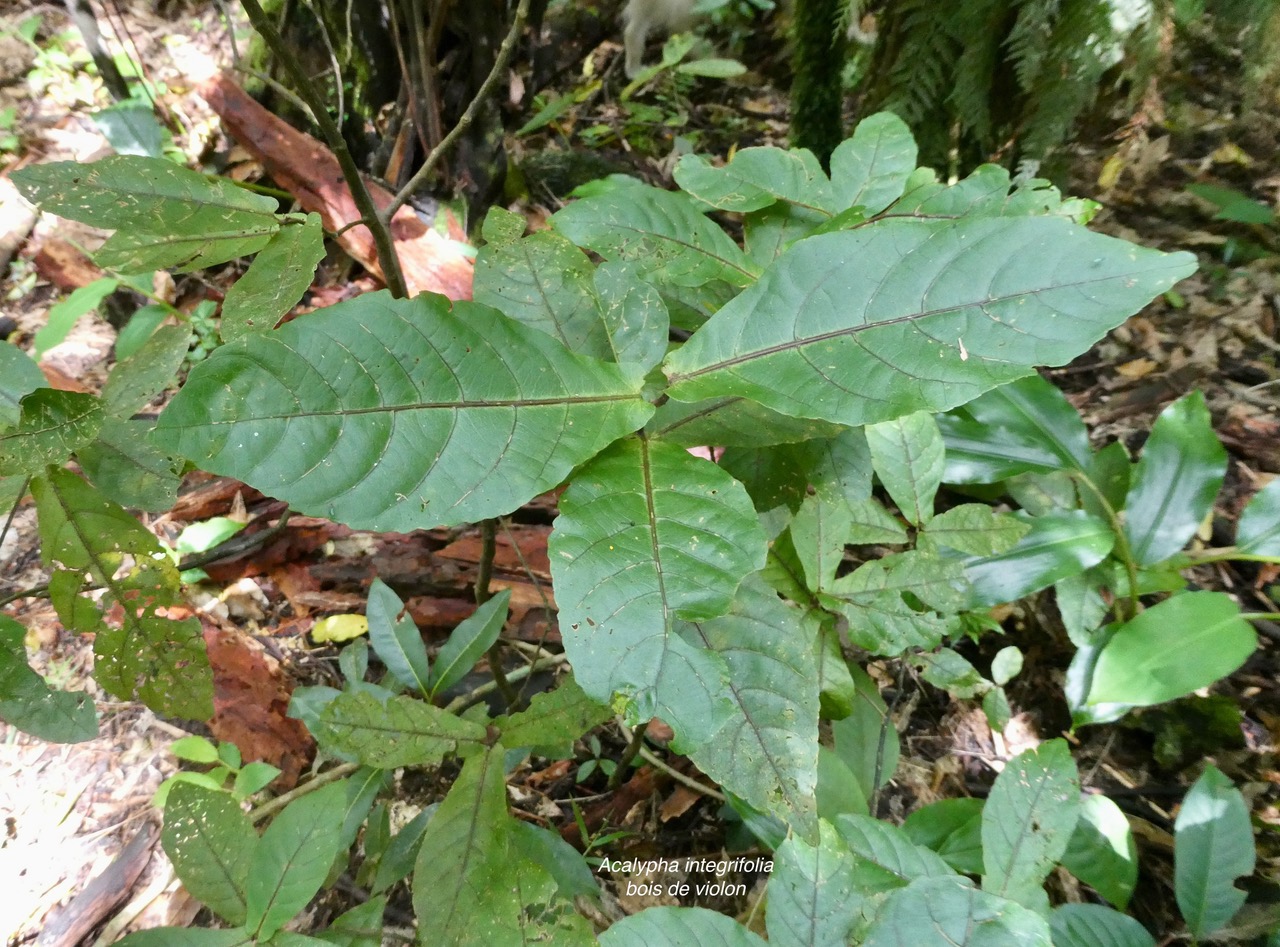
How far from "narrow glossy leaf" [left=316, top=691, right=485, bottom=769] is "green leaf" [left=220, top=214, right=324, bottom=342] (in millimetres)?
666

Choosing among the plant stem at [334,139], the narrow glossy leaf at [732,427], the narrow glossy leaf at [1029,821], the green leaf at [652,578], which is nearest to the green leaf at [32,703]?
the plant stem at [334,139]

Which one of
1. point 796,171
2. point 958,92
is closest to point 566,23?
point 958,92

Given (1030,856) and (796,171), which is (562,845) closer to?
(1030,856)

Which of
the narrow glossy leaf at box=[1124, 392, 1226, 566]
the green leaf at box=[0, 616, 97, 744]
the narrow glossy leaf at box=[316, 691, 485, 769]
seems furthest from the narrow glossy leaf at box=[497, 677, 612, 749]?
the narrow glossy leaf at box=[1124, 392, 1226, 566]

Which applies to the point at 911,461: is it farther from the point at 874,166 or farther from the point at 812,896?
the point at 812,896

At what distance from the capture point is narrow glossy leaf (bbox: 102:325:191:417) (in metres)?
1.17

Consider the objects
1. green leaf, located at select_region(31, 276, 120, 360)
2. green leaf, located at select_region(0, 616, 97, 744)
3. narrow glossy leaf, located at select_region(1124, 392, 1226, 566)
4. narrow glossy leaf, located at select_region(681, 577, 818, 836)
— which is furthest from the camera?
green leaf, located at select_region(31, 276, 120, 360)

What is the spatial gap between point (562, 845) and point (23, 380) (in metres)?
1.24

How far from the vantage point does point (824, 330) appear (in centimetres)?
78

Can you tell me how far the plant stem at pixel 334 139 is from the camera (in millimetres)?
881

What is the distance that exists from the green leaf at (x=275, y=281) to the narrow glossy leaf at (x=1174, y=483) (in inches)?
79.3

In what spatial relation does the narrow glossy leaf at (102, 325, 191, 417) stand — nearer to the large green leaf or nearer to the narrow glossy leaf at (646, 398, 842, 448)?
the large green leaf

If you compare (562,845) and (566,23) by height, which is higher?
(566,23)

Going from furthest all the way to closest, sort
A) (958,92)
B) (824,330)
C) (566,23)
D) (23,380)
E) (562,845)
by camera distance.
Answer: (566,23), (958,92), (562,845), (23,380), (824,330)
